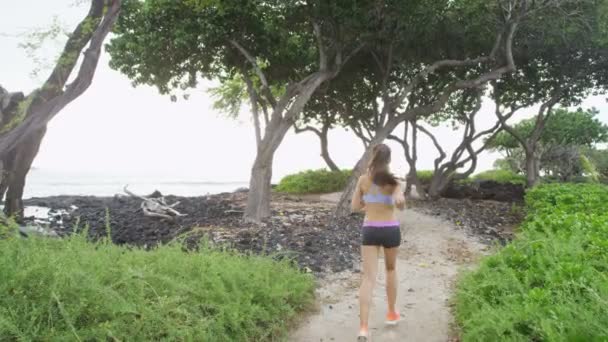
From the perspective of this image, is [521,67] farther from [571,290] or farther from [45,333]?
[45,333]

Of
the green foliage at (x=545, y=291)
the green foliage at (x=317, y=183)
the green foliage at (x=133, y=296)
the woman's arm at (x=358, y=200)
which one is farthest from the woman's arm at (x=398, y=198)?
the green foliage at (x=317, y=183)

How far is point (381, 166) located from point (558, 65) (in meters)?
14.1

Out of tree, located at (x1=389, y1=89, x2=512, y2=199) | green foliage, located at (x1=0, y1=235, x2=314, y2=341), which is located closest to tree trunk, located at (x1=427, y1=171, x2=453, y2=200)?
tree, located at (x1=389, y1=89, x2=512, y2=199)

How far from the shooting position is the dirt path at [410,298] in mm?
4938

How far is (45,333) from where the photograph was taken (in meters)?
3.16

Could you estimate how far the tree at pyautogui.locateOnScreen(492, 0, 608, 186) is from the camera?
1344cm

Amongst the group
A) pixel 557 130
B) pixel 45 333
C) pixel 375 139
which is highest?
pixel 557 130

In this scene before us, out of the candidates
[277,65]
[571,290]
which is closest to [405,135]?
[277,65]

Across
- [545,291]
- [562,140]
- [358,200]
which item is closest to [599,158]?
[562,140]

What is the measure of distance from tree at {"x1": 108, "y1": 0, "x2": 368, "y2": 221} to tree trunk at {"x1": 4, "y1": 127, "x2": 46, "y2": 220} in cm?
360

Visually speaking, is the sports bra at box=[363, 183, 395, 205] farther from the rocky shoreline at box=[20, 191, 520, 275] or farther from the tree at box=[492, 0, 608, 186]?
the tree at box=[492, 0, 608, 186]

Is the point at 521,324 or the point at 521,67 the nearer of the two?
the point at 521,324

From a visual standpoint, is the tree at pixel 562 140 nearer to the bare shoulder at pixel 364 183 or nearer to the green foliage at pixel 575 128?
the green foliage at pixel 575 128

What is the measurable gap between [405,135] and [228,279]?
1377 cm
